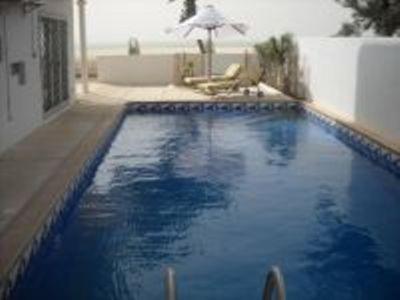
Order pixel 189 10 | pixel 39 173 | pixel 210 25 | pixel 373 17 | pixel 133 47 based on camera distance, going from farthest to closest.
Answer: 1. pixel 133 47
2. pixel 189 10
3. pixel 373 17
4. pixel 210 25
5. pixel 39 173

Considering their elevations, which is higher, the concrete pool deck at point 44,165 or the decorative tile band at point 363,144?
the concrete pool deck at point 44,165

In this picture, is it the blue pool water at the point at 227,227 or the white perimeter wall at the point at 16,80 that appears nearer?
the blue pool water at the point at 227,227

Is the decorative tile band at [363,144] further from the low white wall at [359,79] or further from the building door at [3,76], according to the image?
the building door at [3,76]

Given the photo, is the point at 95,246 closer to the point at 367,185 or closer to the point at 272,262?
the point at 272,262

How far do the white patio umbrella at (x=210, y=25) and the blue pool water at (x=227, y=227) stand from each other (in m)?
7.00

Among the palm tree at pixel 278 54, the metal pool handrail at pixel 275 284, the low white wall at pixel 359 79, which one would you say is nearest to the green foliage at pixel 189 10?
the palm tree at pixel 278 54

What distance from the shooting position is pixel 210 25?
19547 millimetres

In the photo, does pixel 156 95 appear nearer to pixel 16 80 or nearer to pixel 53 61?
pixel 53 61

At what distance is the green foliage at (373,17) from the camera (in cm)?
2025

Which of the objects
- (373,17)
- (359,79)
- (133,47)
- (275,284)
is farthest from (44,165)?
(133,47)

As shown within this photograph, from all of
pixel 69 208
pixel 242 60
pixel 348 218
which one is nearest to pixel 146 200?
pixel 69 208

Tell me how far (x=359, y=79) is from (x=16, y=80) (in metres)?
6.30

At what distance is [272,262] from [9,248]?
7.91ft

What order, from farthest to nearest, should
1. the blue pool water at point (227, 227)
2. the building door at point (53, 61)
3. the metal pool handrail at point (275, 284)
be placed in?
the building door at point (53, 61) → the blue pool water at point (227, 227) → the metal pool handrail at point (275, 284)
